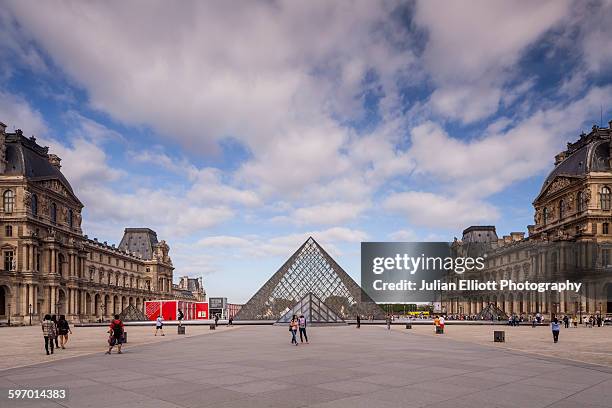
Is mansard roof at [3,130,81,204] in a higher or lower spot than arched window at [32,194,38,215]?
higher

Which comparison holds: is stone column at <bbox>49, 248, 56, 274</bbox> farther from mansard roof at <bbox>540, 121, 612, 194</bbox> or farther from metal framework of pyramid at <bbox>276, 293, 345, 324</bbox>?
mansard roof at <bbox>540, 121, 612, 194</bbox>

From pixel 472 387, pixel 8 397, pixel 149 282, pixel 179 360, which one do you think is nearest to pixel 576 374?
pixel 472 387

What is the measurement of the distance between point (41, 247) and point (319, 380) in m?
62.1

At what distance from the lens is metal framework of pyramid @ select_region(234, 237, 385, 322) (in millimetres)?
51188

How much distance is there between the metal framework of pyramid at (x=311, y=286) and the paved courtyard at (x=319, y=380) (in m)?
35.1

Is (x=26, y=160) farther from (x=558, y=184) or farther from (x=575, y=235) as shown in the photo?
(x=558, y=184)

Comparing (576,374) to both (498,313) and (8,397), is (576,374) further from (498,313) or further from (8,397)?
(498,313)

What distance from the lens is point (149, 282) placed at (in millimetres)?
110438

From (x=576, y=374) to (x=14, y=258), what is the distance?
204 feet

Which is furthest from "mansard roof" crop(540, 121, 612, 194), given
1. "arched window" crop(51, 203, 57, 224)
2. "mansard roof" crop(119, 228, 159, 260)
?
"mansard roof" crop(119, 228, 159, 260)

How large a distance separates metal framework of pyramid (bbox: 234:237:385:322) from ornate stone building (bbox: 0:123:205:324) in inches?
1039

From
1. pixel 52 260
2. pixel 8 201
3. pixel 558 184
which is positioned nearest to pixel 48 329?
pixel 8 201

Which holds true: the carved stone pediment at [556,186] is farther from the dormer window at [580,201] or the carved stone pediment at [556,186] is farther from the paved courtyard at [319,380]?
the paved courtyard at [319,380]

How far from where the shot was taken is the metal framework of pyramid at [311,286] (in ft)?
168
